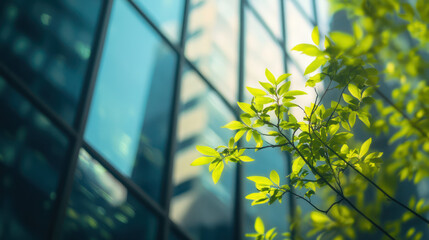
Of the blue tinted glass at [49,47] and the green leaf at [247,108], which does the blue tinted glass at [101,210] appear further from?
the green leaf at [247,108]

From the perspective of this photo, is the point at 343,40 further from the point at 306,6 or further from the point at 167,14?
the point at 306,6

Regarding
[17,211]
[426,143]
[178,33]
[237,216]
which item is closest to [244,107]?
[426,143]

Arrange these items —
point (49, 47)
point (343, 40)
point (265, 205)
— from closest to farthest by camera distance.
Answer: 1. point (343, 40)
2. point (49, 47)
3. point (265, 205)

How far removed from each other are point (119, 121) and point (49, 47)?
0.85m

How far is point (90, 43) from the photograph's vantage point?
3.53 m

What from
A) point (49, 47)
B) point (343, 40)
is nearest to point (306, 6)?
point (49, 47)

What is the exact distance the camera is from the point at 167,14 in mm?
4555

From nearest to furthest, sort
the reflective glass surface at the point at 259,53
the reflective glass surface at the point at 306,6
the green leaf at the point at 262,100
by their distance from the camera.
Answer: the green leaf at the point at 262,100, the reflective glass surface at the point at 259,53, the reflective glass surface at the point at 306,6

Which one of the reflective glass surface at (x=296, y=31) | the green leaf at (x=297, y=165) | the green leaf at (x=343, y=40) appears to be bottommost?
the green leaf at (x=343, y=40)

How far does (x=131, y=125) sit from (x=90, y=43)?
0.84 metres

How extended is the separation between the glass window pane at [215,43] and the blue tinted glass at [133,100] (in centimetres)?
54

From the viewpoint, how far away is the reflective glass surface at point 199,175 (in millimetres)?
3740

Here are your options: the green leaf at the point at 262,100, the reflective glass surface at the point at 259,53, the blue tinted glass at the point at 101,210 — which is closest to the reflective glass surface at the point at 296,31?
the reflective glass surface at the point at 259,53

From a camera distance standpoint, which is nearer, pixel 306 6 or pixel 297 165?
pixel 297 165
